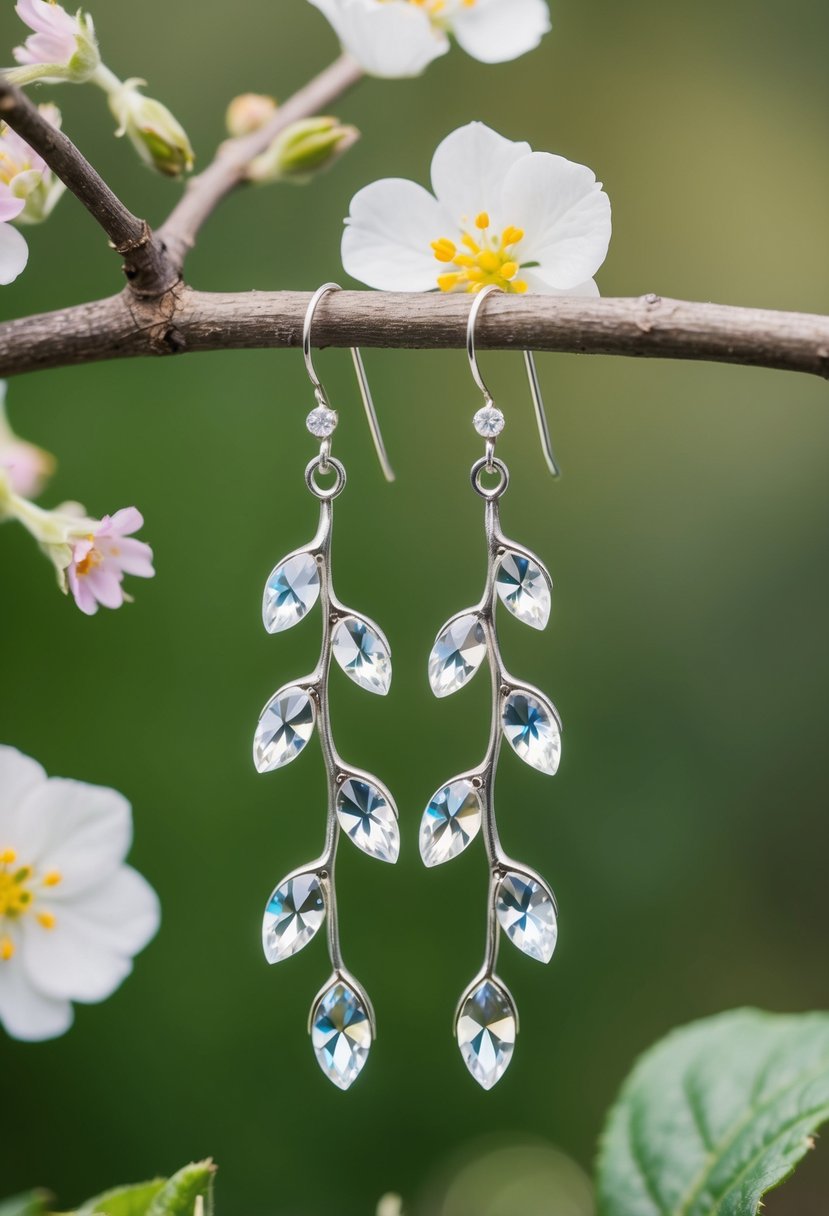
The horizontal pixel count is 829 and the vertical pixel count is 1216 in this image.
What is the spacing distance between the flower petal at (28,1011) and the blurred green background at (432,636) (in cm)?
96

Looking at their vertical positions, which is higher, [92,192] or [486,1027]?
[92,192]

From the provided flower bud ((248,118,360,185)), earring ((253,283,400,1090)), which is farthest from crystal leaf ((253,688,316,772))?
flower bud ((248,118,360,185))

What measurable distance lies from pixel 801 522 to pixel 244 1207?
1155 mm

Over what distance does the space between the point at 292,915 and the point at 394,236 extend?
9.9 inches

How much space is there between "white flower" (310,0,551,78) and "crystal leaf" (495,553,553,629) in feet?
0.56

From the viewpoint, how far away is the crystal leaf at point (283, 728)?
0.44 metres

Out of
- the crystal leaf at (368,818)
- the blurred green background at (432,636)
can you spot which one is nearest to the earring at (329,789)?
the crystal leaf at (368,818)

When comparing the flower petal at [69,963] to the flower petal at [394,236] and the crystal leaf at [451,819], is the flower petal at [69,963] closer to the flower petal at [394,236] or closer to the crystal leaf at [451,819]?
the crystal leaf at [451,819]

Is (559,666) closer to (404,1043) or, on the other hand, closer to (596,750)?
(596,750)

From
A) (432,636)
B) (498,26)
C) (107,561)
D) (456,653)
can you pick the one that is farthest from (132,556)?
(432,636)

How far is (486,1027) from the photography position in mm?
440

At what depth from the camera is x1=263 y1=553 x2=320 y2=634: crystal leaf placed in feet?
1.47

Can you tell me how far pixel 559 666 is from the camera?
5.16 feet

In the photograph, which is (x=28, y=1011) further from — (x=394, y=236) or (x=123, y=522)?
(x=394, y=236)
